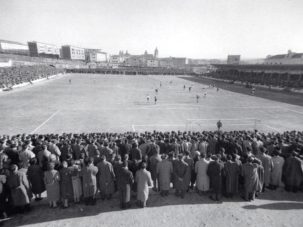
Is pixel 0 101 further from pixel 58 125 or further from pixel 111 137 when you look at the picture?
pixel 111 137

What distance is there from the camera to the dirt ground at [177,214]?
6754mm

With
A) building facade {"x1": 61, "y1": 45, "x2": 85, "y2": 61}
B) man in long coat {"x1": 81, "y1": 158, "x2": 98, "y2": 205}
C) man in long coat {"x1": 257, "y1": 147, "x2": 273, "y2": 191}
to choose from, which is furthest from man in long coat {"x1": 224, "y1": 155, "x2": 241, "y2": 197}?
building facade {"x1": 61, "y1": 45, "x2": 85, "y2": 61}

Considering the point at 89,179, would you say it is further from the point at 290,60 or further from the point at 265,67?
the point at 290,60

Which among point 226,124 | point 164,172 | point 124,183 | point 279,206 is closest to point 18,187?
point 124,183

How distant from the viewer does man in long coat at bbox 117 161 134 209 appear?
24.1ft

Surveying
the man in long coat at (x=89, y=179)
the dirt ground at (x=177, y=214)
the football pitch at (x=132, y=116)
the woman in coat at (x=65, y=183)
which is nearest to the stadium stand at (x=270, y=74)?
the football pitch at (x=132, y=116)

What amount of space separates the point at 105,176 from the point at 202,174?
3.35 meters

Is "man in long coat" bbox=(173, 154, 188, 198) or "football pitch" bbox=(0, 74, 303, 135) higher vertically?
"man in long coat" bbox=(173, 154, 188, 198)

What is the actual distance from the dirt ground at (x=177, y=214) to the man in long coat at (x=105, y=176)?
0.54 metres

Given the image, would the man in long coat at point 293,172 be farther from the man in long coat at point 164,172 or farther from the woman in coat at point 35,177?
the woman in coat at point 35,177

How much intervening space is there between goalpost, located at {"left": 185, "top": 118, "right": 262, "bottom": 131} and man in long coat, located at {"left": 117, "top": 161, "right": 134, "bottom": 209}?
13.0 metres

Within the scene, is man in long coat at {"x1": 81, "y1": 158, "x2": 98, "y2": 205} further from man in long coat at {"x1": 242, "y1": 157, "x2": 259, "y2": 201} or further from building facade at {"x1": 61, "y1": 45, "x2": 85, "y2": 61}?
building facade at {"x1": 61, "y1": 45, "x2": 85, "y2": 61}

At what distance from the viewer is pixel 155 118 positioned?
2345 cm

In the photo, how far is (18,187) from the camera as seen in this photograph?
6902 millimetres
